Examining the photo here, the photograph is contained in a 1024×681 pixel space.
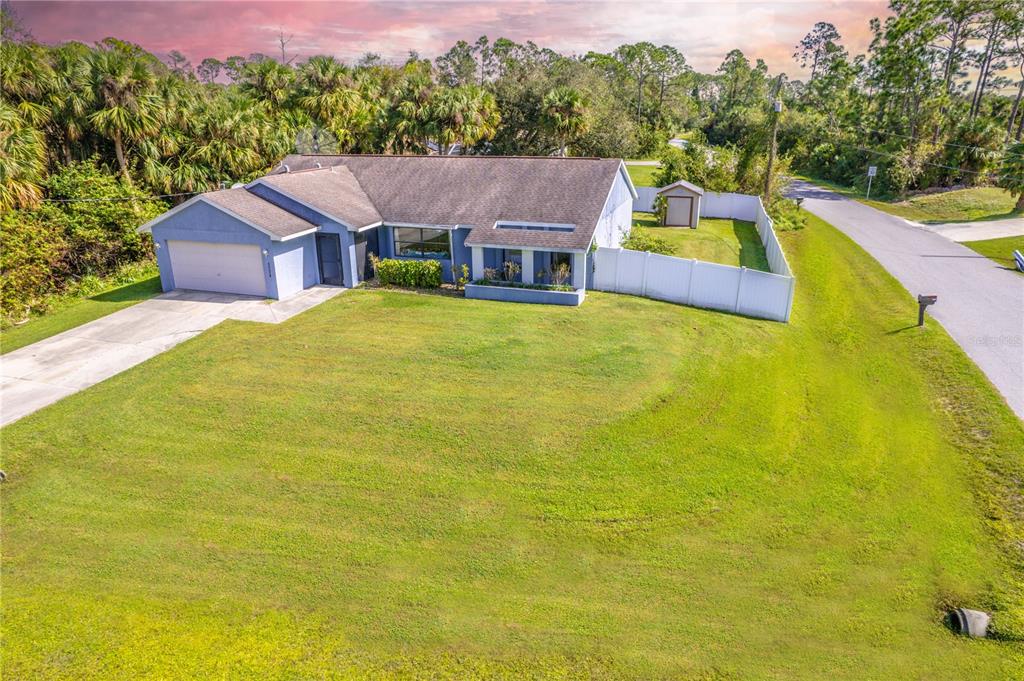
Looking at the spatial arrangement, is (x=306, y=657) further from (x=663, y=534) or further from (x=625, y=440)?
(x=625, y=440)

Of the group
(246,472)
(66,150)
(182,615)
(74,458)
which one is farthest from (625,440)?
(66,150)

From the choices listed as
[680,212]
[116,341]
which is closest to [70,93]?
[116,341]

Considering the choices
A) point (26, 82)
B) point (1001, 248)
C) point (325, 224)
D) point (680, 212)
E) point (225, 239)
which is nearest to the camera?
point (225, 239)

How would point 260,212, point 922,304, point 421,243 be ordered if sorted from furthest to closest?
1. point 421,243
2. point 260,212
3. point 922,304

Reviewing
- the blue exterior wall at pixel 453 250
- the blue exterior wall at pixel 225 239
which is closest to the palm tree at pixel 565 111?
the blue exterior wall at pixel 453 250

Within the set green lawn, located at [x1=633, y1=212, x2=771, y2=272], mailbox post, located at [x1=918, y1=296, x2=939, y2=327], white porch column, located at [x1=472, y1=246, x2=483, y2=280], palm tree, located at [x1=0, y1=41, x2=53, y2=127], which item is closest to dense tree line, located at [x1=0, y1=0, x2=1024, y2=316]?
palm tree, located at [x1=0, y1=41, x2=53, y2=127]

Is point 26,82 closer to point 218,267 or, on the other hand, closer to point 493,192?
point 218,267

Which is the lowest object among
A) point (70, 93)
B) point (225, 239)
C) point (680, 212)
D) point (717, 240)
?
point (717, 240)
